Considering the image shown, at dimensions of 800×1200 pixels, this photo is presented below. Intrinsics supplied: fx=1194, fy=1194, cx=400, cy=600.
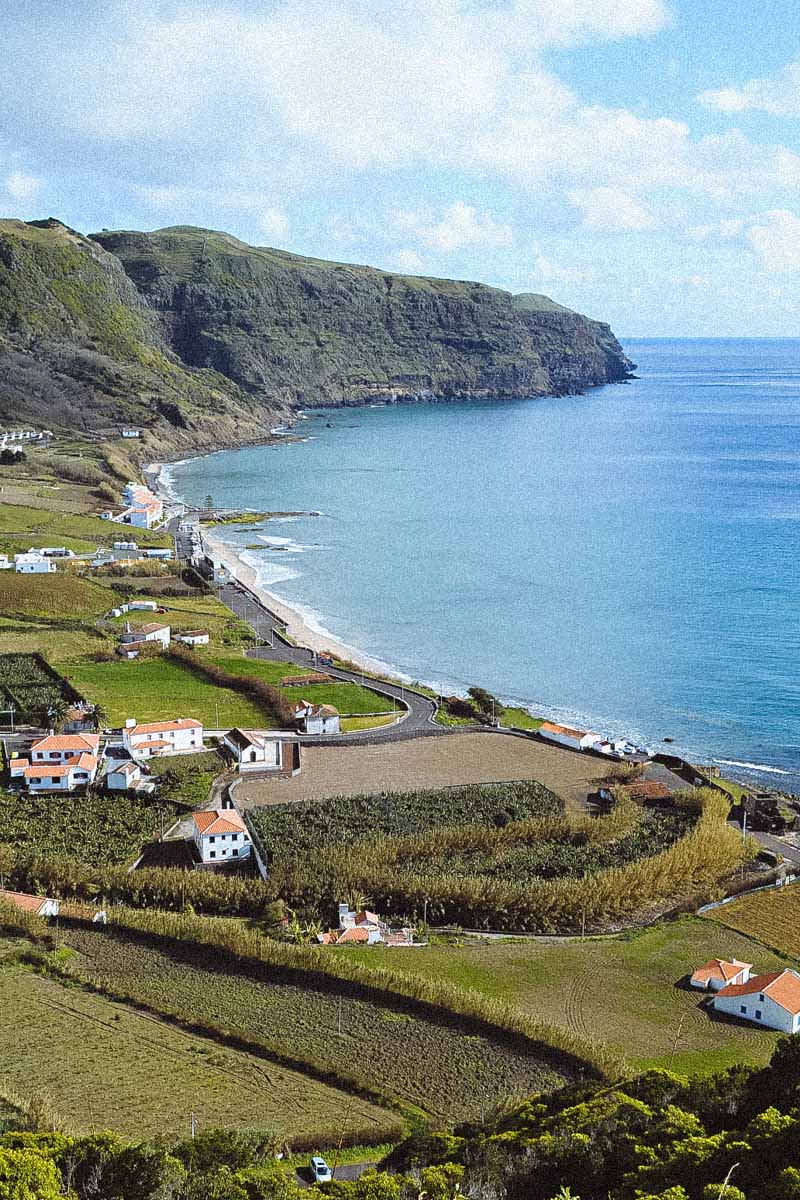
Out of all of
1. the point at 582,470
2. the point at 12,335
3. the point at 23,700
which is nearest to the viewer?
the point at 23,700

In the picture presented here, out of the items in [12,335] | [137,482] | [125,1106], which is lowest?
[125,1106]

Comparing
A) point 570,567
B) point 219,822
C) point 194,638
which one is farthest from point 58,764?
point 570,567

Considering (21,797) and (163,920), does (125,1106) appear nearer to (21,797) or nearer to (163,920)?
(163,920)

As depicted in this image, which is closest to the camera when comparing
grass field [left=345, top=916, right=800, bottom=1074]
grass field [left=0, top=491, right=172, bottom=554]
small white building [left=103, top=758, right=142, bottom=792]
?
grass field [left=345, top=916, right=800, bottom=1074]

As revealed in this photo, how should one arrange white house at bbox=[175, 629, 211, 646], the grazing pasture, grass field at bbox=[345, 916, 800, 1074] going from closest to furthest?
the grazing pasture
grass field at bbox=[345, 916, 800, 1074]
white house at bbox=[175, 629, 211, 646]

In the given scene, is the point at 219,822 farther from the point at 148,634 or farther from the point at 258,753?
the point at 148,634

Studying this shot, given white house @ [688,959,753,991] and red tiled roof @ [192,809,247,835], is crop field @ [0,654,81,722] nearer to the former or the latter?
red tiled roof @ [192,809,247,835]

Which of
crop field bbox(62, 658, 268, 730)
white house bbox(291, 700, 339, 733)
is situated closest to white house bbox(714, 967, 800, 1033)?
white house bbox(291, 700, 339, 733)

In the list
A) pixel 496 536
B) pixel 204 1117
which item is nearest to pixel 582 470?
pixel 496 536
